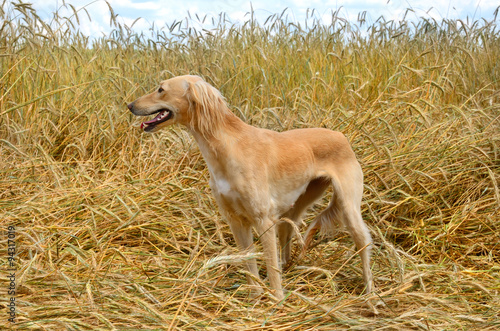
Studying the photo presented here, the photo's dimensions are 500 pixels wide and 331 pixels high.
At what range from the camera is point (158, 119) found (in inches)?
126

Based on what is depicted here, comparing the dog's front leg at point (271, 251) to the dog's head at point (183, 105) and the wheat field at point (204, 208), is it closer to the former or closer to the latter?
the wheat field at point (204, 208)

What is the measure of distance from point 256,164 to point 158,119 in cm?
63

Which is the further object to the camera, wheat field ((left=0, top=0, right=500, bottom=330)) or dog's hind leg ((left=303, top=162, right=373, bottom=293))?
dog's hind leg ((left=303, top=162, right=373, bottom=293))

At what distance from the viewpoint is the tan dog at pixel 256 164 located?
3.13 metres

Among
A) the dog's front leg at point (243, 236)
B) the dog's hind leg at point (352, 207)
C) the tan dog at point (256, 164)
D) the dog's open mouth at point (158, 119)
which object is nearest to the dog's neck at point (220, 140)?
the tan dog at point (256, 164)

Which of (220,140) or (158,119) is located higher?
(158,119)

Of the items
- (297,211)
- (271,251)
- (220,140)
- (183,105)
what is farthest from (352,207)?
(183,105)

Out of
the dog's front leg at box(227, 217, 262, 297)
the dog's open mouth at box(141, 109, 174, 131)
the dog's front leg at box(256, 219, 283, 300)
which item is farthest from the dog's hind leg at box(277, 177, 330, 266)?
the dog's open mouth at box(141, 109, 174, 131)

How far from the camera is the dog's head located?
10.3 ft

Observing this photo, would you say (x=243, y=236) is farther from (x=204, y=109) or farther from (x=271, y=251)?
(x=204, y=109)

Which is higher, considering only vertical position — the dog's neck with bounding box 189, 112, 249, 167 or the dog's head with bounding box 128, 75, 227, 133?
the dog's head with bounding box 128, 75, 227, 133

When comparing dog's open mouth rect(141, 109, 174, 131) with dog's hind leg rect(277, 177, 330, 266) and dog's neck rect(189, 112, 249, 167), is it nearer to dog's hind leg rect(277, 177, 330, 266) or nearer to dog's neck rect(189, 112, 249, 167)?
dog's neck rect(189, 112, 249, 167)

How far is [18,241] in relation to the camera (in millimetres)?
3514

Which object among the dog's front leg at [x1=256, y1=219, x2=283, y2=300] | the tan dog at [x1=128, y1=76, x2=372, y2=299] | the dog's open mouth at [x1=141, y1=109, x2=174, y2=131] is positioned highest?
the dog's open mouth at [x1=141, y1=109, x2=174, y2=131]
